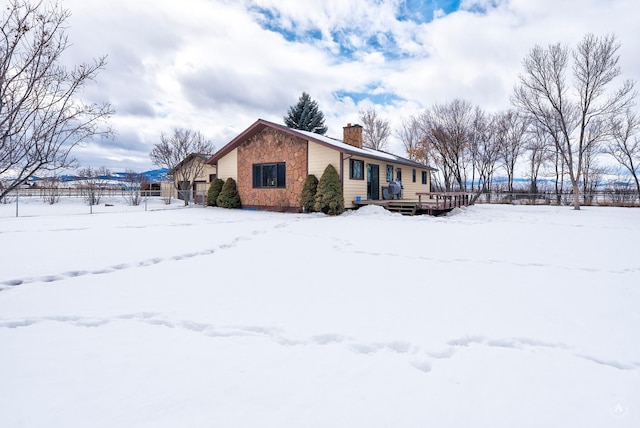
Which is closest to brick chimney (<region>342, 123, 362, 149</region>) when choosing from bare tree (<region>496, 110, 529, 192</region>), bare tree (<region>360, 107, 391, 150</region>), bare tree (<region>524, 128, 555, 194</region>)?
bare tree (<region>524, 128, 555, 194</region>)

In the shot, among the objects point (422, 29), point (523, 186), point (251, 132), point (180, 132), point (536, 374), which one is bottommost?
point (536, 374)

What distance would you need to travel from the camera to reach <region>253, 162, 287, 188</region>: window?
1512 centimetres

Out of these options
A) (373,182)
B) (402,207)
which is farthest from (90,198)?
(402,207)

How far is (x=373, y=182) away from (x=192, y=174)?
16.4 metres

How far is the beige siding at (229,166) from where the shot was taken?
1670cm

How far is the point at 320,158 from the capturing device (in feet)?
45.8

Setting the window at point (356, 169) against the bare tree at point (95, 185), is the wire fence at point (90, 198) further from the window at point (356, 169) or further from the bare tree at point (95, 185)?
the window at point (356, 169)

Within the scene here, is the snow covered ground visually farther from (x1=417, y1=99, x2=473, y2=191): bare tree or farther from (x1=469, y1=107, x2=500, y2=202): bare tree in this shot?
(x1=469, y1=107, x2=500, y2=202): bare tree

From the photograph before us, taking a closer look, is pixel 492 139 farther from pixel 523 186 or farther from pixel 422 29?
pixel 422 29

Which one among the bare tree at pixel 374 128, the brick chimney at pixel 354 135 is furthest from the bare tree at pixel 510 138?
the brick chimney at pixel 354 135

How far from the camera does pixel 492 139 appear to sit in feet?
89.0

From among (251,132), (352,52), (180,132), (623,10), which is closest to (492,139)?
(623,10)

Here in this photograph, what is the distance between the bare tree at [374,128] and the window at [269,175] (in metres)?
19.5

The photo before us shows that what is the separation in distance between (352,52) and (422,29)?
4.61m
